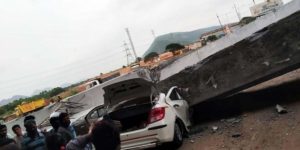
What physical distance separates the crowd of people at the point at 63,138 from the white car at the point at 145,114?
248 cm

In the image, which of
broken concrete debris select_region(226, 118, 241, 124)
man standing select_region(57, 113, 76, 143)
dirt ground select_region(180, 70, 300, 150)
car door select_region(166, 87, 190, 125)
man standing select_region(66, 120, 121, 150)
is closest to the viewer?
man standing select_region(66, 120, 121, 150)

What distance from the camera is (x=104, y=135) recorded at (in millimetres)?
5430

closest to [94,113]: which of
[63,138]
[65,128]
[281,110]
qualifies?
[281,110]

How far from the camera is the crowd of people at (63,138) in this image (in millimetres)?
5414

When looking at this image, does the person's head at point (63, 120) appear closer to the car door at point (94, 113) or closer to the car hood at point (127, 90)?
the car hood at point (127, 90)

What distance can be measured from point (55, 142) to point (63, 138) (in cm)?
13

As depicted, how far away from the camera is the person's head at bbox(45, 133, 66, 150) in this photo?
584 cm

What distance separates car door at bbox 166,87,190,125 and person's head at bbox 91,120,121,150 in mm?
4389

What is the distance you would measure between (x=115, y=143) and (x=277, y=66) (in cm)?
623

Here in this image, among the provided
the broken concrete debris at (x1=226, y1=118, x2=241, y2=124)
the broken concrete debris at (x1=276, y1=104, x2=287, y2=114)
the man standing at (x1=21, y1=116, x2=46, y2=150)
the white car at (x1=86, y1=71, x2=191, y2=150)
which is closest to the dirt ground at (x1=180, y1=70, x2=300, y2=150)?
the broken concrete debris at (x1=226, y1=118, x2=241, y2=124)

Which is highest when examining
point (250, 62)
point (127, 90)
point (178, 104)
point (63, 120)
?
point (63, 120)

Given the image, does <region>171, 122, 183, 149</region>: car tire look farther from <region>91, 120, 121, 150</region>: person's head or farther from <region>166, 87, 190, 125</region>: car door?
<region>91, 120, 121, 150</region>: person's head

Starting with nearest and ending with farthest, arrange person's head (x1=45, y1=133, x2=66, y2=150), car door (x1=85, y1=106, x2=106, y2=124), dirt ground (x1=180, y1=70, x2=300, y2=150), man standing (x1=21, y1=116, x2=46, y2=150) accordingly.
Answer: person's head (x1=45, y1=133, x2=66, y2=150) < man standing (x1=21, y1=116, x2=46, y2=150) < dirt ground (x1=180, y1=70, x2=300, y2=150) < car door (x1=85, y1=106, x2=106, y2=124)

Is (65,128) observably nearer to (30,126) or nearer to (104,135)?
(30,126)
